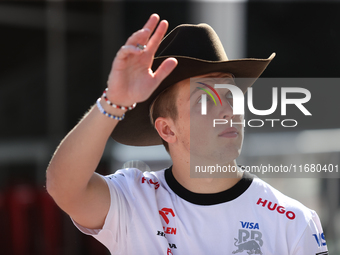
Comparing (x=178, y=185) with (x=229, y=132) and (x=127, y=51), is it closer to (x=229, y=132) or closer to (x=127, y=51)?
(x=229, y=132)

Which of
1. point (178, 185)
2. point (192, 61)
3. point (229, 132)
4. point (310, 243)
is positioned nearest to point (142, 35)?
point (192, 61)

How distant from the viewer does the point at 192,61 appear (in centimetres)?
222

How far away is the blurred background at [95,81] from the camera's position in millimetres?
4461

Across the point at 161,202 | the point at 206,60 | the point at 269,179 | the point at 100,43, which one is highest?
the point at 100,43

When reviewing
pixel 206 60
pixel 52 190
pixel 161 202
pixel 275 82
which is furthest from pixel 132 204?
pixel 275 82

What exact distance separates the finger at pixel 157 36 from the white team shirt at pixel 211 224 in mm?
823

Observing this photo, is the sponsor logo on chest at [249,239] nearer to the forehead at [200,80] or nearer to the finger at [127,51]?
the forehead at [200,80]

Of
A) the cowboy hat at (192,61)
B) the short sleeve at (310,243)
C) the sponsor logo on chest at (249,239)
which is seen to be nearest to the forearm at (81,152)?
the cowboy hat at (192,61)

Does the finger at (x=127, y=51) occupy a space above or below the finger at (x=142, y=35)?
below

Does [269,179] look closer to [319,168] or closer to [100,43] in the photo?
[319,168]

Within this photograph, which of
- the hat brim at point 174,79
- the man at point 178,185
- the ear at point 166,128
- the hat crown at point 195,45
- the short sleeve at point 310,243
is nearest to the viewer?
the man at point 178,185

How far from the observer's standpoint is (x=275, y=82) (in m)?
5.82

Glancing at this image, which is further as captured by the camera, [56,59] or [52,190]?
[56,59]

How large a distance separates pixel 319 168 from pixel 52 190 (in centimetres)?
353
